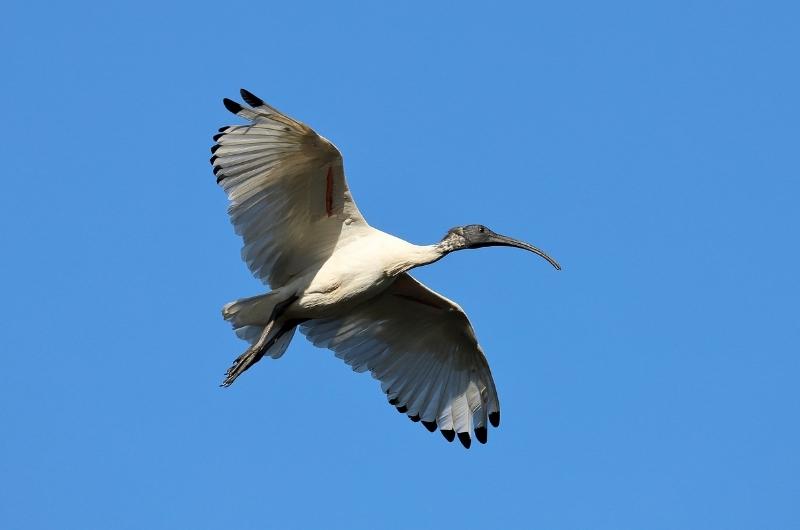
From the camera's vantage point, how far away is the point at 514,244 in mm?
13375

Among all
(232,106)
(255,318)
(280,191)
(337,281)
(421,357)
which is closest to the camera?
(232,106)

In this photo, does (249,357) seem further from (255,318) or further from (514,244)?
(514,244)

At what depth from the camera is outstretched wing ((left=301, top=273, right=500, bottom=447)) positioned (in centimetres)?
1384

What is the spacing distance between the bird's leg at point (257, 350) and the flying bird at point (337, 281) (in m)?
0.01

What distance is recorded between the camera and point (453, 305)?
1352 centimetres

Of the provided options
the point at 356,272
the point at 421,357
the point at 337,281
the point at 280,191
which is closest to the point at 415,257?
the point at 356,272

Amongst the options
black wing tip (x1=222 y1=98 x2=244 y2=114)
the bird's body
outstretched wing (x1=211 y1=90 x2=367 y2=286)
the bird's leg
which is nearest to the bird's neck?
the bird's body

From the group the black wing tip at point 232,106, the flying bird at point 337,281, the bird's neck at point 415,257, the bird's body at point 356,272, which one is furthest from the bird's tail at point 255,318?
the black wing tip at point 232,106

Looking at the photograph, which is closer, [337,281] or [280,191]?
[280,191]

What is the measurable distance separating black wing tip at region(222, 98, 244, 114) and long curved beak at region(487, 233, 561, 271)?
2.63 m

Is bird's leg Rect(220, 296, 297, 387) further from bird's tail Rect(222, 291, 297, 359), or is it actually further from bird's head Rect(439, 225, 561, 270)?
bird's head Rect(439, 225, 561, 270)

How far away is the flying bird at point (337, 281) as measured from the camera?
1218 cm

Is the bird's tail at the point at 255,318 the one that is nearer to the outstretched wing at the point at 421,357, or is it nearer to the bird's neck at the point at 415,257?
the outstretched wing at the point at 421,357

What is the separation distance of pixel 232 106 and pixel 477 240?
2.55 metres
